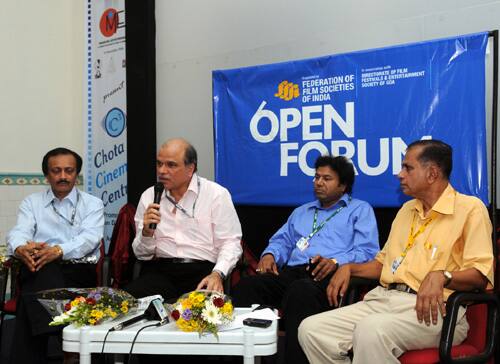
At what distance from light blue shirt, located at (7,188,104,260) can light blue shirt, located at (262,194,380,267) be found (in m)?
1.07

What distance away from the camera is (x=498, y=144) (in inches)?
131

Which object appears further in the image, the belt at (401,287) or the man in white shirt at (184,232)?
the man in white shirt at (184,232)

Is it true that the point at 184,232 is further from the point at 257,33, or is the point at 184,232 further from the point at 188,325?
the point at 257,33

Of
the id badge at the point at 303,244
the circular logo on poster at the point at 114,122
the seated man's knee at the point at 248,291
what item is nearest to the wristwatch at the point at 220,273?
the seated man's knee at the point at 248,291

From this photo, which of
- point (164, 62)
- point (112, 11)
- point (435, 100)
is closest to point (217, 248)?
point (435, 100)

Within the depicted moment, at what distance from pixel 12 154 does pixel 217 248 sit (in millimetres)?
2472

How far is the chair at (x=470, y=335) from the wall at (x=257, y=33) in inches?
54.6

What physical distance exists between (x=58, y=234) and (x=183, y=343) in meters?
1.74

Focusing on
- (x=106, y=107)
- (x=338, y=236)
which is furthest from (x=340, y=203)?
(x=106, y=107)

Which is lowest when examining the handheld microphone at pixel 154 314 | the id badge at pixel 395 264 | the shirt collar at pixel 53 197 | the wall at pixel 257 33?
the handheld microphone at pixel 154 314

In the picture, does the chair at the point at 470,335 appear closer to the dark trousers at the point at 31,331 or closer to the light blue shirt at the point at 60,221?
the dark trousers at the point at 31,331

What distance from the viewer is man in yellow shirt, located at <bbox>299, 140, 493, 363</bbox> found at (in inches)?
89.8

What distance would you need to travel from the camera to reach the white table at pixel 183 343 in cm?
206

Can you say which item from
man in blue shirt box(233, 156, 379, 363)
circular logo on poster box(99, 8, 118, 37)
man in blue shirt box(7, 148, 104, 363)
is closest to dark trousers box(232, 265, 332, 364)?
man in blue shirt box(233, 156, 379, 363)
